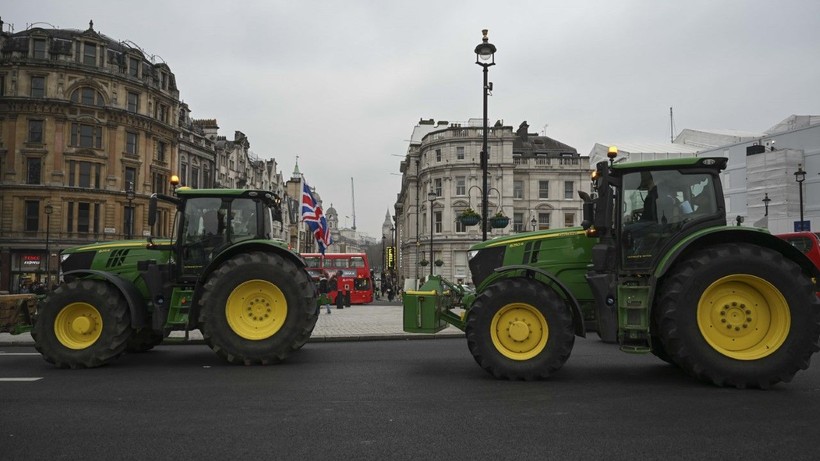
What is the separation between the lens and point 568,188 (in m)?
61.9

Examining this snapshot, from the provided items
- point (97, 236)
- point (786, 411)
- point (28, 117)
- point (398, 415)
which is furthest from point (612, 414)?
point (28, 117)

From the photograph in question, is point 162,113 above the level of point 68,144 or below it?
above

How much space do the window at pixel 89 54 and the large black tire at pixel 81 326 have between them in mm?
46659

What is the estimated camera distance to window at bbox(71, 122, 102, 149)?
4622 centimetres

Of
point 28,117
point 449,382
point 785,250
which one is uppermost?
point 28,117

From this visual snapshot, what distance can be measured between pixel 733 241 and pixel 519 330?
2.89 metres

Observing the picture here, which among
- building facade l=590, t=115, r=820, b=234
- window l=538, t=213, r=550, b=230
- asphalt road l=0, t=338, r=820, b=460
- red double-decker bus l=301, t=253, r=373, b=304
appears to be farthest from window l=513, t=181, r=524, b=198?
asphalt road l=0, t=338, r=820, b=460

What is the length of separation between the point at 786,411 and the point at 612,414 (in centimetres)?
179

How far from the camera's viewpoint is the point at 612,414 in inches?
217

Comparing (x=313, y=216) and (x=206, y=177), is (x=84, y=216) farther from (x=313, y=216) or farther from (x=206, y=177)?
(x=313, y=216)

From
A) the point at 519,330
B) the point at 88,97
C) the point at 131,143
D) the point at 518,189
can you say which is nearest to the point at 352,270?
the point at 131,143

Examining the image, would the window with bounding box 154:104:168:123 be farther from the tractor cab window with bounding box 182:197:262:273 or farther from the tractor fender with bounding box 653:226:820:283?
the tractor fender with bounding box 653:226:820:283

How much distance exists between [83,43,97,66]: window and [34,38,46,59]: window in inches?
120

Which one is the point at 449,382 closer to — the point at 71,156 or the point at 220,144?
the point at 71,156
